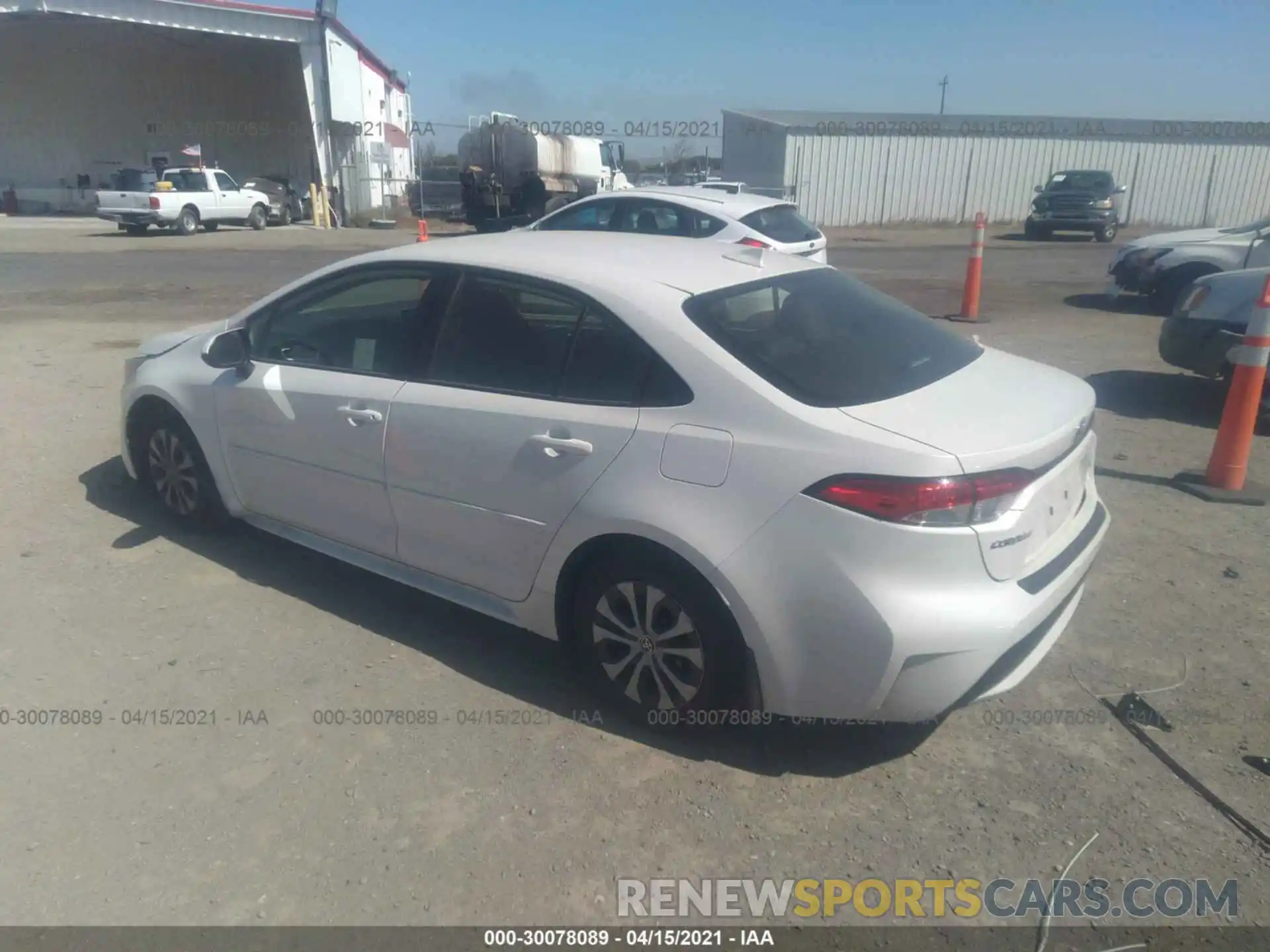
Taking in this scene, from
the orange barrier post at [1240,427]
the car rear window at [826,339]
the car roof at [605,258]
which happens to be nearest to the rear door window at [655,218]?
the orange barrier post at [1240,427]

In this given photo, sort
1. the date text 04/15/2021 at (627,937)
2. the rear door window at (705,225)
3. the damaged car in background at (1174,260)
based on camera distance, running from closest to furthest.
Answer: the date text 04/15/2021 at (627,937) → the rear door window at (705,225) → the damaged car in background at (1174,260)

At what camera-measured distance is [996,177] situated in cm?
3011

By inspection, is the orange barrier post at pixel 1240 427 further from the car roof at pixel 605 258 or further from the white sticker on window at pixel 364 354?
the white sticker on window at pixel 364 354

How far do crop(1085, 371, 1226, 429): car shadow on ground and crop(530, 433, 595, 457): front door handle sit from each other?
510 centimetres

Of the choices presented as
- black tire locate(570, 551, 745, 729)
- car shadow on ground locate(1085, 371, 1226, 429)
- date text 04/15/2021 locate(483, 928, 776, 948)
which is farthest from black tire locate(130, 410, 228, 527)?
car shadow on ground locate(1085, 371, 1226, 429)

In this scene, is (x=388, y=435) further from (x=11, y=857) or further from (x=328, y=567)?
(x=11, y=857)

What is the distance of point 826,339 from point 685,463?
77cm

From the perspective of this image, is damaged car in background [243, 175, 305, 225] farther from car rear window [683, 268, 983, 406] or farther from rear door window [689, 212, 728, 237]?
car rear window [683, 268, 983, 406]

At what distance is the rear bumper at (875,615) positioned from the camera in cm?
275

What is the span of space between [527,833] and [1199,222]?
113ft

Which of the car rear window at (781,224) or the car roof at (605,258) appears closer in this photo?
the car roof at (605,258)

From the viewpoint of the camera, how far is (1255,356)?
520cm

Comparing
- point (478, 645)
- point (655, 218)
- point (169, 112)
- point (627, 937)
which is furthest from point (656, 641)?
point (169, 112)

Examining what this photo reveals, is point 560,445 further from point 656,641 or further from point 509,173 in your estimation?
point 509,173
